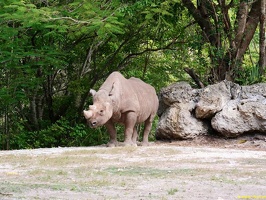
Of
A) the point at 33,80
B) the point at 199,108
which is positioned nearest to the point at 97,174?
the point at 199,108

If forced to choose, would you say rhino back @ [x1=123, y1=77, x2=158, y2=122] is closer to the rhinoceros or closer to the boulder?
the rhinoceros

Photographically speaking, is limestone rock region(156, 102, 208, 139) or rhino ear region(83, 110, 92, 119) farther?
limestone rock region(156, 102, 208, 139)

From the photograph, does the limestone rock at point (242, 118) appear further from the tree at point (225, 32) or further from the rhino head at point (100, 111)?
the rhino head at point (100, 111)

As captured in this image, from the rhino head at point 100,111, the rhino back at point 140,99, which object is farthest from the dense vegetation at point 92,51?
the rhino head at point 100,111

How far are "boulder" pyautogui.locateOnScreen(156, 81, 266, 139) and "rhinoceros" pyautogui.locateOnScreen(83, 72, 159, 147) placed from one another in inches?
33.9

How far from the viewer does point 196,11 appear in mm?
15391

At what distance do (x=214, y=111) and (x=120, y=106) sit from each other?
2.65 m

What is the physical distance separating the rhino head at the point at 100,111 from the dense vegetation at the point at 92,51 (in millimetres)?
2403

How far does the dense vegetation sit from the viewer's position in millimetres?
13844

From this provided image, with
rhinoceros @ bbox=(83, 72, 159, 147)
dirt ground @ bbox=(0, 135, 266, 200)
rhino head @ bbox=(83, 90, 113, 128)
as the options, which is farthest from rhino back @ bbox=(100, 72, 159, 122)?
dirt ground @ bbox=(0, 135, 266, 200)

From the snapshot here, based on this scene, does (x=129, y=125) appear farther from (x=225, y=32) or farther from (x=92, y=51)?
(x=92, y=51)

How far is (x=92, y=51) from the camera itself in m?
18.4

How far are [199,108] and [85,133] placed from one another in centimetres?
475

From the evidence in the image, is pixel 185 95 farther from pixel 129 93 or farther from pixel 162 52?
pixel 162 52
